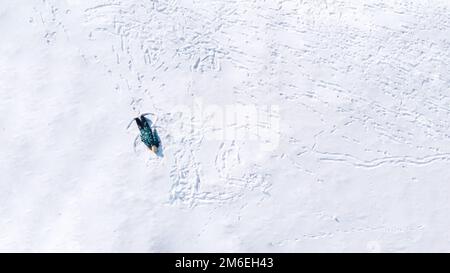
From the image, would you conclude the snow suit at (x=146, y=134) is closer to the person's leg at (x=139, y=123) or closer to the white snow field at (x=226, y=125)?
the person's leg at (x=139, y=123)

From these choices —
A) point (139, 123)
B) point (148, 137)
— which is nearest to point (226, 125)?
point (148, 137)

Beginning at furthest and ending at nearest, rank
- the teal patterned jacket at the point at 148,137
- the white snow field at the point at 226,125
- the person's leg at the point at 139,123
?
the person's leg at the point at 139,123 < the teal patterned jacket at the point at 148,137 < the white snow field at the point at 226,125

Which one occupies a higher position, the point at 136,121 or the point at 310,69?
the point at 310,69

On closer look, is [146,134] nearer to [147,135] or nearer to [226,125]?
[147,135]

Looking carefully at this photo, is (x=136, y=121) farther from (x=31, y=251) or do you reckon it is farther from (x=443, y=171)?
(x=443, y=171)

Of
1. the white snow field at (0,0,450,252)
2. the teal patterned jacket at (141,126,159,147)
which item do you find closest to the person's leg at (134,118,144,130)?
the teal patterned jacket at (141,126,159,147)

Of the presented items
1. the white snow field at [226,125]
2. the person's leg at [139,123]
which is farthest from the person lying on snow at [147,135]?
the white snow field at [226,125]

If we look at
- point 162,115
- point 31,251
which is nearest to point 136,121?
point 162,115
